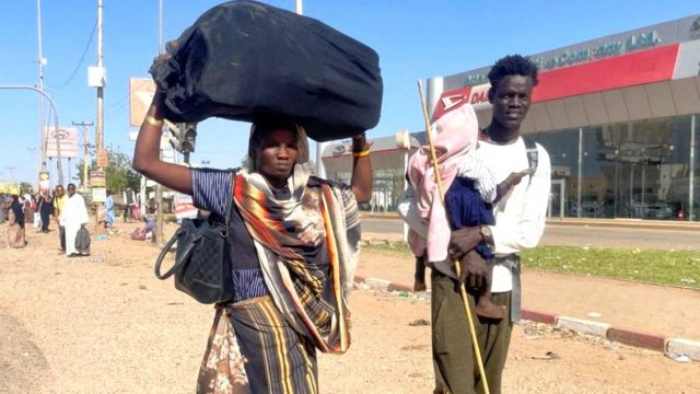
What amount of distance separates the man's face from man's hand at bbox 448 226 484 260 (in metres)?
0.50

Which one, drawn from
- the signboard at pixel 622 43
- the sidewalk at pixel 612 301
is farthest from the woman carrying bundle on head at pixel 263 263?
the signboard at pixel 622 43

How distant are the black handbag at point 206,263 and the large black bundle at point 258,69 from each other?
0.39 m

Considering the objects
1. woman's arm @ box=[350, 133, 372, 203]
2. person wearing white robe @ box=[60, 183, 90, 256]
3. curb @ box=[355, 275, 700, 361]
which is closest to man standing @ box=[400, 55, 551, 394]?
woman's arm @ box=[350, 133, 372, 203]

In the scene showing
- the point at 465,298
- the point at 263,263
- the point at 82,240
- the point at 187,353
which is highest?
the point at 263,263

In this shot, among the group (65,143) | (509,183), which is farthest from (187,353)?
(65,143)

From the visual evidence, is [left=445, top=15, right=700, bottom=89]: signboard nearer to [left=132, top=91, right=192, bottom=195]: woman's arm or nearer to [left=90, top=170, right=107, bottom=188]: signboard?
[left=90, top=170, right=107, bottom=188]: signboard

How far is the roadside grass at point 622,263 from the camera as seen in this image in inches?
409

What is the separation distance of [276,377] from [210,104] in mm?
959

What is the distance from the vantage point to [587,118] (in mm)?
27844

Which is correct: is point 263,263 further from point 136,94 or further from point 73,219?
point 136,94

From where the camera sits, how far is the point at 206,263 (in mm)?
2242

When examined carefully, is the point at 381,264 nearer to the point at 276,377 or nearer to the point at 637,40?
the point at 276,377

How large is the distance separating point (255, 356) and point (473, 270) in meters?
0.91

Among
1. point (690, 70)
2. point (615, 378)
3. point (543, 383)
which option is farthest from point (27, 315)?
point (690, 70)
